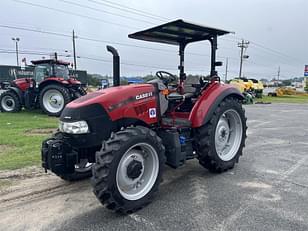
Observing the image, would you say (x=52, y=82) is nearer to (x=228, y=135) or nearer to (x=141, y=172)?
(x=228, y=135)

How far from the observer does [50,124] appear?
890cm

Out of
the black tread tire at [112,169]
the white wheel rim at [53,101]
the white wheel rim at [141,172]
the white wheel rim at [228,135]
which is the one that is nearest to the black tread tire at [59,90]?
the white wheel rim at [53,101]

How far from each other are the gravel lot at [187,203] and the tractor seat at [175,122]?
0.80m

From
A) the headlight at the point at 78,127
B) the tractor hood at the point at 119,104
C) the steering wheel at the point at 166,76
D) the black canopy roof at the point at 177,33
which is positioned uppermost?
the black canopy roof at the point at 177,33

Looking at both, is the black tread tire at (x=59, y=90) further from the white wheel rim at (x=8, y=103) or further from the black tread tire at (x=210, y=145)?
the black tread tire at (x=210, y=145)

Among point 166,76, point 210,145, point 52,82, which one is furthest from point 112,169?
point 52,82

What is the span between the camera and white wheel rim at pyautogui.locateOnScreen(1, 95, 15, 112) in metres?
11.9

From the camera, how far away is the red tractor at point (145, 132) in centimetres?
306

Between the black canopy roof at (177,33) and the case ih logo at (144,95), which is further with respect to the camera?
the black canopy roof at (177,33)

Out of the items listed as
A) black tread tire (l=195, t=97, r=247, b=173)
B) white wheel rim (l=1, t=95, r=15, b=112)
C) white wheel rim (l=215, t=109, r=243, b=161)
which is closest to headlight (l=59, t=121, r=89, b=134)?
black tread tire (l=195, t=97, r=247, b=173)

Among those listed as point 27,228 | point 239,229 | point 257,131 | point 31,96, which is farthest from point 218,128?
point 31,96

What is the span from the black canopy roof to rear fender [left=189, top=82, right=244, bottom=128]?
822mm

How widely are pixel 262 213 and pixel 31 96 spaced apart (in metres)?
10.6

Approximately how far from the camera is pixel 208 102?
4.26 m
